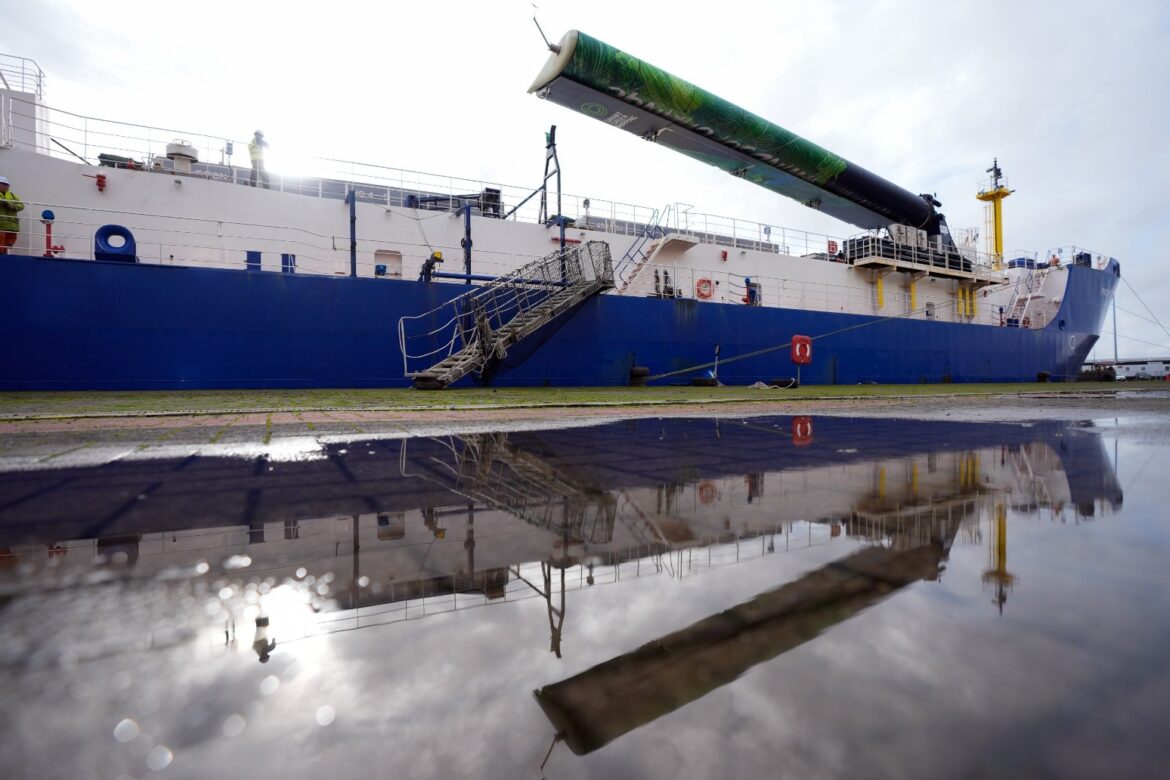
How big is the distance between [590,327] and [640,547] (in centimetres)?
1379

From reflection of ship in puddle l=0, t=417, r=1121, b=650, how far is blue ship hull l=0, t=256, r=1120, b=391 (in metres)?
9.55

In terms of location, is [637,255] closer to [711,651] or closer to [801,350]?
[801,350]

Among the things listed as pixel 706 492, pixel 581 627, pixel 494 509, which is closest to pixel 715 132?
pixel 706 492

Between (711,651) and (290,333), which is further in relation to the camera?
(290,333)

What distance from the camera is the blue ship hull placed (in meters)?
11.1

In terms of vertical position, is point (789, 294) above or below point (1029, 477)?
above

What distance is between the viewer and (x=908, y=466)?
364 centimetres

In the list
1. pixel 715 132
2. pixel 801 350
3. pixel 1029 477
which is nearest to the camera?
pixel 1029 477

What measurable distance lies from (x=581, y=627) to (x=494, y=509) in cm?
124

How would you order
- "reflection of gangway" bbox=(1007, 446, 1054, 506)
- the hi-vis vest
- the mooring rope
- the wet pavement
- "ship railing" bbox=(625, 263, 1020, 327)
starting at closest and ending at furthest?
Result: the wet pavement → "reflection of gangway" bbox=(1007, 446, 1054, 506) → the hi-vis vest → the mooring rope → "ship railing" bbox=(625, 263, 1020, 327)

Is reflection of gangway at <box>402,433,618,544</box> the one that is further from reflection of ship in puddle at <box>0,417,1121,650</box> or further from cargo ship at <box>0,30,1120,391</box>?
cargo ship at <box>0,30,1120,391</box>

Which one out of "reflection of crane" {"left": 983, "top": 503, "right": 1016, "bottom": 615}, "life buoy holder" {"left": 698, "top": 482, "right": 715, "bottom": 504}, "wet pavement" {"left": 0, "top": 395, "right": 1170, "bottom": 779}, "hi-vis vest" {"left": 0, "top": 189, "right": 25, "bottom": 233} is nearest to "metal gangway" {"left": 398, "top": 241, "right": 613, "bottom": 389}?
"hi-vis vest" {"left": 0, "top": 189, "right": 25, "bottom": 233}

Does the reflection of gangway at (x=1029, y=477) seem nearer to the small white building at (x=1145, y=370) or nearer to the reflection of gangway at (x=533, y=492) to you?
the reflection of gangway at (x=533, y=492)

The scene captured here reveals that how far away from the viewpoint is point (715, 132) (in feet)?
55.8
